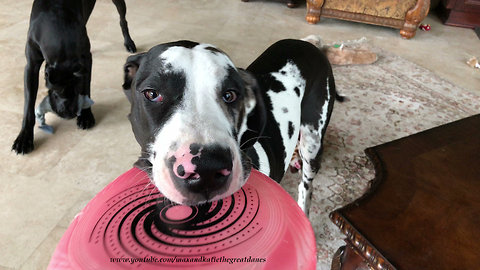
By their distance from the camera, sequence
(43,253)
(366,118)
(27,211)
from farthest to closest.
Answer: (366,118) < (27,211) < (43,253)

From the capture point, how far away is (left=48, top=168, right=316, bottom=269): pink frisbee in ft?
2.56

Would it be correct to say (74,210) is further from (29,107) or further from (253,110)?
(253,110)

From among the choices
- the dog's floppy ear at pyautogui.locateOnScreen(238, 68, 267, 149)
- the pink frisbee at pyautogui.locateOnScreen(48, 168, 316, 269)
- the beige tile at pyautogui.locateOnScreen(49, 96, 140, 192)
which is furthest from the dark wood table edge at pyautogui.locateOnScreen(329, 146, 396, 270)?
the beige tile at pyautogui.locateOnScreen(49, 96, 140, 192)

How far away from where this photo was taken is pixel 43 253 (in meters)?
1.86

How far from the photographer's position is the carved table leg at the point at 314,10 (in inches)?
205

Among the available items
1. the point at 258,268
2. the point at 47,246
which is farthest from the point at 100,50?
the point at 258,268

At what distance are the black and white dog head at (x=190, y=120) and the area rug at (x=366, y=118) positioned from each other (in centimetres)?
114

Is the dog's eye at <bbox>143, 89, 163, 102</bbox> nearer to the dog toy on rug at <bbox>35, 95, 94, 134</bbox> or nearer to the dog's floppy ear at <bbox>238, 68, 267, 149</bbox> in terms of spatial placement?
the dog's floppy ear at <bbox>238, 68, 267, 149</bbox>

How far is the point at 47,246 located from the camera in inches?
74.7

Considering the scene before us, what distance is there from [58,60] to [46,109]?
0.52 metres

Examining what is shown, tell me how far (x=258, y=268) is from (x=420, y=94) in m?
3.63

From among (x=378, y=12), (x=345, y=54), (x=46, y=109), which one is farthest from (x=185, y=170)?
(x=378, y=12)

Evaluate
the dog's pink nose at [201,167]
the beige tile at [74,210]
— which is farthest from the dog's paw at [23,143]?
the dog's pink nose at [201,167]

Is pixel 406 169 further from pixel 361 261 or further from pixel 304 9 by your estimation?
pixel 304 9
